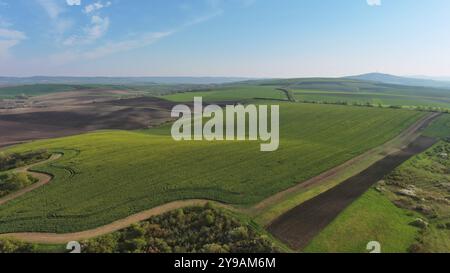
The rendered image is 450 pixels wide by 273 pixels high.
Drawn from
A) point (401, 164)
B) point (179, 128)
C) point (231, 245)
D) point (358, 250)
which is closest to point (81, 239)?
point (231, 245)

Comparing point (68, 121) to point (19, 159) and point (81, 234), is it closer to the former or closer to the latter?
point (19, 159)

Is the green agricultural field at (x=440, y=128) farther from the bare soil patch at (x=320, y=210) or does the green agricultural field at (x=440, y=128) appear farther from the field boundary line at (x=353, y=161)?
the bare soil patch at (x=320, y=210)

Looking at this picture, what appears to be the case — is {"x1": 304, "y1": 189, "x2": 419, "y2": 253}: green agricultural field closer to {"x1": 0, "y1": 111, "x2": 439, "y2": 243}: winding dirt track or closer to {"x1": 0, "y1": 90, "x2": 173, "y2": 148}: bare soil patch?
{"x1": 0, "y1": 111, "x2": 439, "y2": 243}: winding dirt track

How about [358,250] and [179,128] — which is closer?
[358,250]

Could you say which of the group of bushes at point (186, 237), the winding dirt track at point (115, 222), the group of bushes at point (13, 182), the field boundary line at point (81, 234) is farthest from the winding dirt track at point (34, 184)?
the group of bushes at point (186, 237)

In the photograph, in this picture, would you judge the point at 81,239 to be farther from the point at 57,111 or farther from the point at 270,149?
the point at 57,111

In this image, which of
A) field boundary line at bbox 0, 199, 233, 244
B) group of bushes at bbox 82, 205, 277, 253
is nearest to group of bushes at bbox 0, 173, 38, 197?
field boundary line at bbox 0, 199, 233, 244
